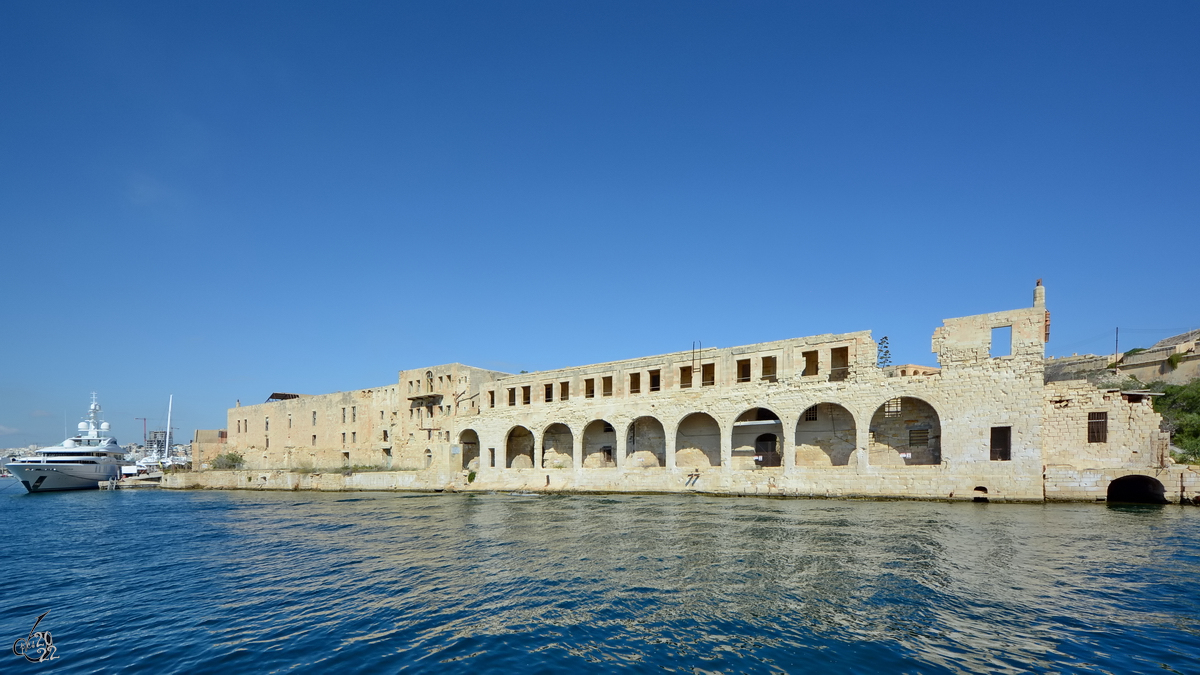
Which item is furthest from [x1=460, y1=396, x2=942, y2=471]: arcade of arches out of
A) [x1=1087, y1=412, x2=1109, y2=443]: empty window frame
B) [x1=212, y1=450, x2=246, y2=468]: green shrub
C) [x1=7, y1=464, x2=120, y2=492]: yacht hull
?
[x1=7, y1=464, x2=120, y2=492]: yacht hull

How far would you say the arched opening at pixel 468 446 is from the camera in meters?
43.3

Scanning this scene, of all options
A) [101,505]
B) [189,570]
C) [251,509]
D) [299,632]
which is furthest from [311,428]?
[299,632]

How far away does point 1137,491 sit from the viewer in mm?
23609

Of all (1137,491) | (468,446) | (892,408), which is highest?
(892,408)

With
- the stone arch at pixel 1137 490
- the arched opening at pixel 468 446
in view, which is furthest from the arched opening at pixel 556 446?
the stone arch at pixel 1137 490

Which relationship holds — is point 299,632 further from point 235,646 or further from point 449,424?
point 449,424

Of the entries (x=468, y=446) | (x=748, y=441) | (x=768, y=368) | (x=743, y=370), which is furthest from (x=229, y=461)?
(x=768, y=368)

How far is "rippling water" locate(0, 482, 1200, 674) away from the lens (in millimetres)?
7980

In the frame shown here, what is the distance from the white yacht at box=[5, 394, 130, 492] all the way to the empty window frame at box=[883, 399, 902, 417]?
64.6 meters

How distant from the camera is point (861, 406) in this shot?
1056 inches

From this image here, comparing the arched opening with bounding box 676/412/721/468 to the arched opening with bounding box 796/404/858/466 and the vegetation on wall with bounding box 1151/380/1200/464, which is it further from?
the vegetation on wall with bounding box 1151/380/1200/464

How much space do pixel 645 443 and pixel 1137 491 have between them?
22.3 meters

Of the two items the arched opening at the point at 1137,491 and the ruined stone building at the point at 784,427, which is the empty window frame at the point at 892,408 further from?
the arched opening at the point at 1137,491

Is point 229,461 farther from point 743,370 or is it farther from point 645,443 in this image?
point 743,370
